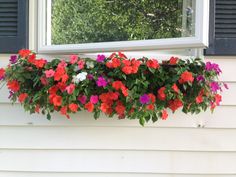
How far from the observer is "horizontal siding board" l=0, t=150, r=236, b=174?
236cm

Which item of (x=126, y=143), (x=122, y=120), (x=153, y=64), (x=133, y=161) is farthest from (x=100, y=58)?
(x=133, y=161)

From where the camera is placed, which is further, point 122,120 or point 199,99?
point 122,120

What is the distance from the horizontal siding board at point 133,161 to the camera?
2.36 m

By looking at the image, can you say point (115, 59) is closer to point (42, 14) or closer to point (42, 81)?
point (42, 81)

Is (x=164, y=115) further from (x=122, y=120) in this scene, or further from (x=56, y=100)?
(x=56, y=100)

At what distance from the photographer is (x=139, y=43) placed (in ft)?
7.20

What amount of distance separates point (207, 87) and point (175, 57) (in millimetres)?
226

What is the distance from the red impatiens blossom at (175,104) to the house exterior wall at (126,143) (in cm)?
17

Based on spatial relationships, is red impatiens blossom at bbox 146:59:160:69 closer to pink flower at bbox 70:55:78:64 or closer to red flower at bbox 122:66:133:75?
red flower at bbox 122:66:133:75

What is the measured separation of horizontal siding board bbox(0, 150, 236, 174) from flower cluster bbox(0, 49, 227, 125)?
0.27 meters

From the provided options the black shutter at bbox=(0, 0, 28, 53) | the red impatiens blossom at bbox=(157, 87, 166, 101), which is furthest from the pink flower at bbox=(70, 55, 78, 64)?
the red impatiens blossom at bbox=(157, 87, 166, 101)

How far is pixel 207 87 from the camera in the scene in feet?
7.14

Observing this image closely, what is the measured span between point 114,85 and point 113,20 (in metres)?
0.46

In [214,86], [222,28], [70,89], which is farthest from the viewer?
[222,28]
